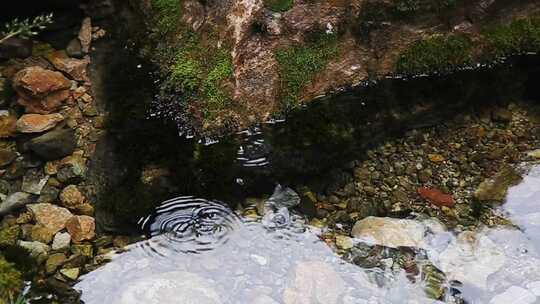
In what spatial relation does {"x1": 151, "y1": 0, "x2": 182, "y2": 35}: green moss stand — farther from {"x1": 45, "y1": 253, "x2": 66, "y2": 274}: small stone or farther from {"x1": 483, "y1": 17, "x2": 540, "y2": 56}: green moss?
{"x1": 483, "y1": 17, "x2": 540, "y2": 56}: green moss

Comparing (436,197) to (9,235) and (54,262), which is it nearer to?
(54,262)

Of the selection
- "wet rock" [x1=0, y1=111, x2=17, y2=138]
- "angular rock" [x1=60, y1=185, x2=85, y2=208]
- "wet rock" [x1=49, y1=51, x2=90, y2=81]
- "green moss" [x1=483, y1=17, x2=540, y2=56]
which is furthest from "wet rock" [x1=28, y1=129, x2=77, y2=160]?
"green moss" [x1=483, y1=17, x2=540, y2=56]

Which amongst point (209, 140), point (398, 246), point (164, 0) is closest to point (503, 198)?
point (398, 246)

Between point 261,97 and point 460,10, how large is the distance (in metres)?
3.02

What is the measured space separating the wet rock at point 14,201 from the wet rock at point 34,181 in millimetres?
77

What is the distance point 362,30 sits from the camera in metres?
7.46

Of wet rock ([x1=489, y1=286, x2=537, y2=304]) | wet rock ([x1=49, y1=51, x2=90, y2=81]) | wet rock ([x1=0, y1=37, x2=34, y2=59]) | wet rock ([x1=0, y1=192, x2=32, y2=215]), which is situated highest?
wet rock ([x1=0, y1=37, x2=34, y2=59])

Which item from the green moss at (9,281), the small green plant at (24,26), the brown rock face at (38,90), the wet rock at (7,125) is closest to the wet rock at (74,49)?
the brown rock face at (38,90)

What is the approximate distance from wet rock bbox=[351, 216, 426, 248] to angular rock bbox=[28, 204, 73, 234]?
303cm

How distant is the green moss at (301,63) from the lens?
7137 mm

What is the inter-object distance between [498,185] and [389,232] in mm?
1589

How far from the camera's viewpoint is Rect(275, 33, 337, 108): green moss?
714 centimetres

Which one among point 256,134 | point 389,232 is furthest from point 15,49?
point 389,232

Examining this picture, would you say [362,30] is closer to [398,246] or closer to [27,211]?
[398,246]
